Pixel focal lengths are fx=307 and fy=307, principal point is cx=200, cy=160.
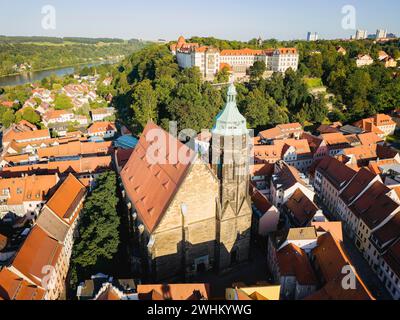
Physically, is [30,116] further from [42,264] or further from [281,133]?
[42,264]

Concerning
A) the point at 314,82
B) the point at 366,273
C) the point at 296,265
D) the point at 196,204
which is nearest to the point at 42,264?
the point at 196,204

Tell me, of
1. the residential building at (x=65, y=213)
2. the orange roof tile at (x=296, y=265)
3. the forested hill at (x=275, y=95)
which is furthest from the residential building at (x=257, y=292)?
the forested hill at (x=275, y=95)

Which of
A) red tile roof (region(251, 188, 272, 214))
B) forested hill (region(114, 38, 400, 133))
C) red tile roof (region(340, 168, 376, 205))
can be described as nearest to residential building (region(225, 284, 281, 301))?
red tile roof (region(251, 188, 272, 214))

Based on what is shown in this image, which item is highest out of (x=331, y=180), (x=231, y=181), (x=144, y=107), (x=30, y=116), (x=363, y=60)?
(x=363, y=60)

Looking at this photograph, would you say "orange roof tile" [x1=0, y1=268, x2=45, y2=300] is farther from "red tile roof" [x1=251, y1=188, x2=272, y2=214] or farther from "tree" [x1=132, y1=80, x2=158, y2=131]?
"tree" [x1=132, y1=80, x2=158, y2=131]

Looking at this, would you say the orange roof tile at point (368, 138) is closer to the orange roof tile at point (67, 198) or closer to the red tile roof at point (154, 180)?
the red tile roof at point (154, 180)
